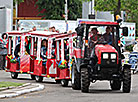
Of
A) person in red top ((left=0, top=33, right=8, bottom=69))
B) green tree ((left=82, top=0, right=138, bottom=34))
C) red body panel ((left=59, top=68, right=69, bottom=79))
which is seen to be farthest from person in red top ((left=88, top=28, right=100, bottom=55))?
green tree ((left=82, top=0, right=138, bottom=34))

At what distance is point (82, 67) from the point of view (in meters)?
16.8

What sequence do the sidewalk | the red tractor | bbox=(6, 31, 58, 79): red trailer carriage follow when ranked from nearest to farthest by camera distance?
the sidewalk, the red tractor, bbox=(6, 31, 58, 79): red trailer carriage

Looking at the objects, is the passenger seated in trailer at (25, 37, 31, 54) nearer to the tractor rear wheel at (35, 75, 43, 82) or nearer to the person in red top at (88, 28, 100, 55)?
the tractor rear wheel at (35, 75, 43, 82)

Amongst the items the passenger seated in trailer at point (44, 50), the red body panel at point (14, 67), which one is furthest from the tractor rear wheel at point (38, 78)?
the red body panel at point (14, 67)

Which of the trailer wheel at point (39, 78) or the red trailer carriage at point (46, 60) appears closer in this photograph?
the red trailer carriage at point (46, 60)

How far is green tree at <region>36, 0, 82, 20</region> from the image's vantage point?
58.4 m

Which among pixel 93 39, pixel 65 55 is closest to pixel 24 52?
pixel 65 55

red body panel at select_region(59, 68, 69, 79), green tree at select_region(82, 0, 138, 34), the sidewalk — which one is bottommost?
the sidewalk

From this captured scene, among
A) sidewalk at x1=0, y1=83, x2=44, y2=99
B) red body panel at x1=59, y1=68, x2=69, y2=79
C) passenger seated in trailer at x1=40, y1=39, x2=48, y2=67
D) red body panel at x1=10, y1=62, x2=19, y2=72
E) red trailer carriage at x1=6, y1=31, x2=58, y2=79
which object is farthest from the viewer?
red body panel at x1=10, y1=62, x2=19, y2=72

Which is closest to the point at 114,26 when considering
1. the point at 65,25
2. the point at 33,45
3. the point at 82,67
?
the point at 82,67

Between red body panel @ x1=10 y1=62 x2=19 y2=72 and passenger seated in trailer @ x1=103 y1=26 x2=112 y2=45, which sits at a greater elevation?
passenger seated in trailer @ x1=103 y1=26 x2=112 y2=45

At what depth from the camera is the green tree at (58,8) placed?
5841 centimetres

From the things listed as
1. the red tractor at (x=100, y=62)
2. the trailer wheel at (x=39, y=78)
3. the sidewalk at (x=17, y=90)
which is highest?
the red tractor at (x=100, y=62)

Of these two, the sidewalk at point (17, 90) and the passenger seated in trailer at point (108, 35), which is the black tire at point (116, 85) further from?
the sidewalk at point (17, 90)
